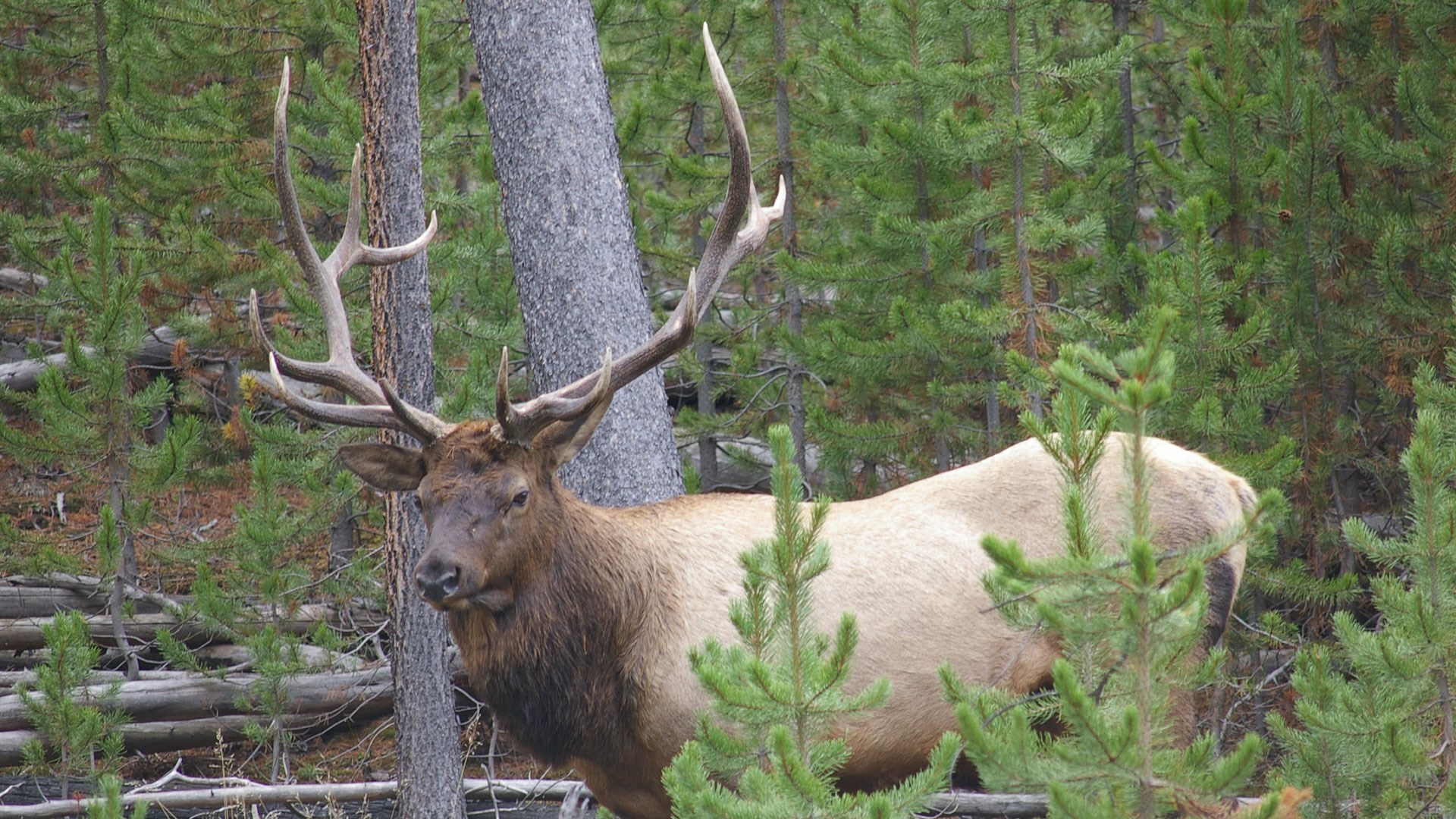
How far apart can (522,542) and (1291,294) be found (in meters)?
5.70

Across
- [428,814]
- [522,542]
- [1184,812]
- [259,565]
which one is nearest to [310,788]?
[428,814]

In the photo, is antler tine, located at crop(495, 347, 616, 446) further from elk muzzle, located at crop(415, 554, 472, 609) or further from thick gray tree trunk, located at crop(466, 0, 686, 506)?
thick gray tree trunk, located at crop(466, 0, 686, 506)

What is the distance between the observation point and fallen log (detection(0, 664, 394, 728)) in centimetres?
872

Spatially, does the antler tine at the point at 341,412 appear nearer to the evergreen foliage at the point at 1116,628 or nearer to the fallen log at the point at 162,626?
the evergreen foliage at the point at 1116,628

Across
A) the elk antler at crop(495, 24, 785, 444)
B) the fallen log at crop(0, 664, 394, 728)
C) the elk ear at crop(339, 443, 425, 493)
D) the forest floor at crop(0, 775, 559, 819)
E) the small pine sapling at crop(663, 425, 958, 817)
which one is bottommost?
the forest floor at crop(0, 775, 559, 819)

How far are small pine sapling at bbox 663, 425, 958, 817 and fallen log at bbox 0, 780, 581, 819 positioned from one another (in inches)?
115

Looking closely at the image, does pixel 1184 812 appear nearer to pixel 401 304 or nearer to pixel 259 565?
pixel 401 304

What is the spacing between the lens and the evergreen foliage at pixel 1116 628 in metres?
2.97

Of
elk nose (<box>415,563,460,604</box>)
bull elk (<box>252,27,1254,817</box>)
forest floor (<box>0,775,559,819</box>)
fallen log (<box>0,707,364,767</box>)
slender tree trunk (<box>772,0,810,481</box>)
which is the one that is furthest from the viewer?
slender tree trunk (<box>772,0,810,481</box>)

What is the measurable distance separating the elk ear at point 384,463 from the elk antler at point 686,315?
1.41 feet

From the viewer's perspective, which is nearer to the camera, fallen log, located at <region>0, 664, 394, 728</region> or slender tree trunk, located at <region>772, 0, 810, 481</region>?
fallen log, located at <region>0, 664, 394, 728</region>

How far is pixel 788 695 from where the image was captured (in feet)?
11.1

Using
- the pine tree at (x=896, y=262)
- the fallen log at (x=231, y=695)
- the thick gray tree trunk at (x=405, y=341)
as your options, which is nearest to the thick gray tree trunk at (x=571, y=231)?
the thick gray tree trunk at (x=405, y=341)

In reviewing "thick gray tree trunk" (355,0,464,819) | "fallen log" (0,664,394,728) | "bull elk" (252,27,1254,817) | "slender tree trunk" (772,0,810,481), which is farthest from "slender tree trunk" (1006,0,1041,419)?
"fallen log" (0,664,394,728)
